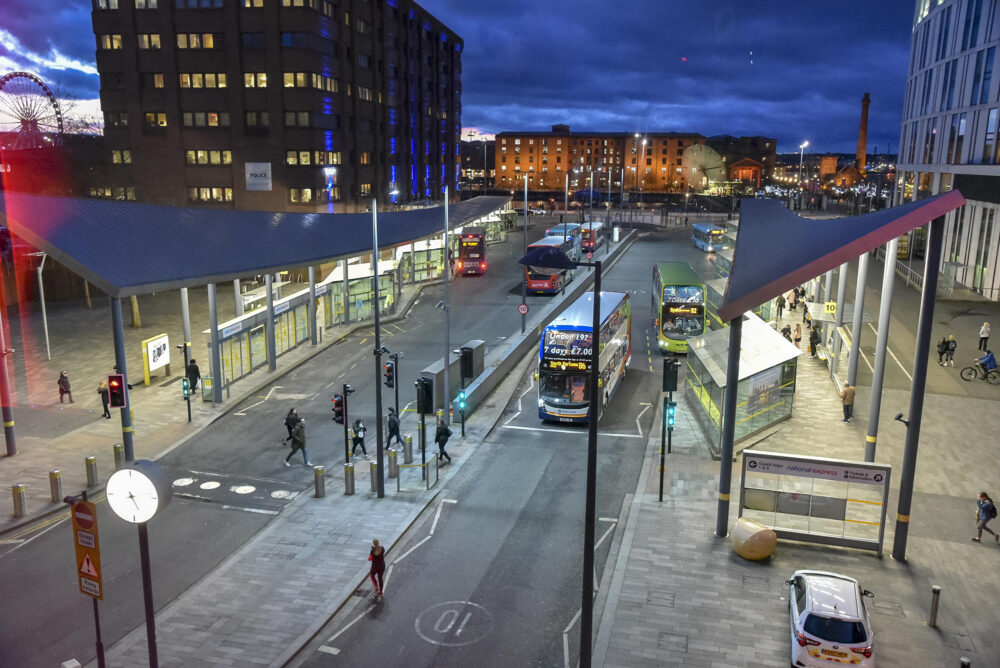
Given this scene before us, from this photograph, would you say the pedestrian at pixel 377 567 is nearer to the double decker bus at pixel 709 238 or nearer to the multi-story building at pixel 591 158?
the double decker bus at pixel 709 238

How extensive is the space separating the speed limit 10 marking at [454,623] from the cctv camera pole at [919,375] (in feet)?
29.2

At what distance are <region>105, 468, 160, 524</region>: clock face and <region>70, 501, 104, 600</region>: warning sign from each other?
424mm

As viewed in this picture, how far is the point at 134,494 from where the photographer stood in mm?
9352

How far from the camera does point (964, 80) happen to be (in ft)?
163

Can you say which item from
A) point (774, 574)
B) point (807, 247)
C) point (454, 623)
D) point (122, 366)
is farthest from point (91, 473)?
point (807, 247)

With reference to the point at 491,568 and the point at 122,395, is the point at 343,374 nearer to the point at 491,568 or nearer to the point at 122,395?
the point at 122,395

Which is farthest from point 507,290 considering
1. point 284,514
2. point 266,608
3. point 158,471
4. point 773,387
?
point 158,471

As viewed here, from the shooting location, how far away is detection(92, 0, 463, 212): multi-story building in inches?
2372

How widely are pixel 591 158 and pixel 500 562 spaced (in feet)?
582

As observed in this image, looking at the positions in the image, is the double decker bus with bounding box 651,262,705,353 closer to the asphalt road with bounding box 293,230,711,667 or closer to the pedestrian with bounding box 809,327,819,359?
the pedestrian with bounding box 809,327,819,359

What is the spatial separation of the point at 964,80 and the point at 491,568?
52667 mm

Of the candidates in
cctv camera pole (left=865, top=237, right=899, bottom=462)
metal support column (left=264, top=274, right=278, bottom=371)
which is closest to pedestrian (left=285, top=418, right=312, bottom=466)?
metal support column (left=264, top=274, right=278, bottom=371)

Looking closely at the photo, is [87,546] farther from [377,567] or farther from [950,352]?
[950,352]

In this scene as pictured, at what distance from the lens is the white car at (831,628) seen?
11203 millimetres
